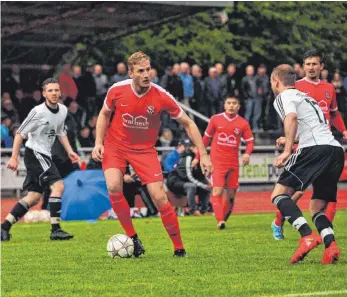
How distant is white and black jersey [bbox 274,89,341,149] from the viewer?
38.3ft

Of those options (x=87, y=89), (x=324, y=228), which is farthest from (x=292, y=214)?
(x=87, y=89)

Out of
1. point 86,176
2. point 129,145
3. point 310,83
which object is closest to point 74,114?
point 86,176

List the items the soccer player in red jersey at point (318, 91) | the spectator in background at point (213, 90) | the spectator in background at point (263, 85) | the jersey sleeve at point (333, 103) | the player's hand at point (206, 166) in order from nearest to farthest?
the player's hand at point (206, 166)
the soccer player in red jersey at point (318, 91)
the jersey sleeve at point (333, 103)
the spectator in background at point (213, 90)
the spectator in background at point (263, 85)

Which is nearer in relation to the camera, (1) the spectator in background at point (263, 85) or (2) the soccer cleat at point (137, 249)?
(2) the soccer cleat at point (137, 249)

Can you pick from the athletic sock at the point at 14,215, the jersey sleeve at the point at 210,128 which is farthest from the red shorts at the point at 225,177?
the athletic sock at the point at 14,215

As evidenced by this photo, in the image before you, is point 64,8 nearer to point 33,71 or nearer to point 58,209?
point 33,71

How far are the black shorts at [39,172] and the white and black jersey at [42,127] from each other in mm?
100

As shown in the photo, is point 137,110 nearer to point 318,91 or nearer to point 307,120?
point 307,120

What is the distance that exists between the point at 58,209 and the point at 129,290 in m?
7.02

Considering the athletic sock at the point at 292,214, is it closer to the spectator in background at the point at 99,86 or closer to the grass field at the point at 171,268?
the grass field at the point at 171,268

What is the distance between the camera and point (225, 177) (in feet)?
63.5

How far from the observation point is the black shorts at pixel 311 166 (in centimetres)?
1157

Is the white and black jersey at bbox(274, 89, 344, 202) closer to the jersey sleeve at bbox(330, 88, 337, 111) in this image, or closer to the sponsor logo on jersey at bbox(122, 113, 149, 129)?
the sponsor logo on jersey at bbox(122, 113, 149, 129)

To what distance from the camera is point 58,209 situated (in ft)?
54.2
